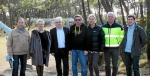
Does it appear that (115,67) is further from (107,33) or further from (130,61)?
(107,33)

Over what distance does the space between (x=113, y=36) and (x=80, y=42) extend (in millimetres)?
891

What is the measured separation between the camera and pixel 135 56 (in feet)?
19.7

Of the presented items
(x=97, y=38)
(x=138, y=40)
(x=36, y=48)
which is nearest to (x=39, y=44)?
(x=36, y=48)

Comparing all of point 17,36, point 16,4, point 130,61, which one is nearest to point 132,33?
point 130,61

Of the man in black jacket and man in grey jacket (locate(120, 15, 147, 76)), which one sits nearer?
man in grey jacket (locate(120, 15, 147, 76))

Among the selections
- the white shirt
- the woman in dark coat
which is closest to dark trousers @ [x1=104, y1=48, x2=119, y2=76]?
the white shirt

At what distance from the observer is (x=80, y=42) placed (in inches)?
240

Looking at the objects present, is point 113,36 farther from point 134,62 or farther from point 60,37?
point 60,37

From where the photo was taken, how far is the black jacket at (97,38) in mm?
6074

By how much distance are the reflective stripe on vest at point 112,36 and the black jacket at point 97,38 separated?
15 centimetres

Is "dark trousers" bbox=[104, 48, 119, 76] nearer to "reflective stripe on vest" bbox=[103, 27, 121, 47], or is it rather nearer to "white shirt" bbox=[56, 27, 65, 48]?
"reflective stripe on vest" bbox=[103, 27, 121, 47]

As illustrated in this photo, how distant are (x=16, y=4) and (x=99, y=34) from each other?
31072 mm

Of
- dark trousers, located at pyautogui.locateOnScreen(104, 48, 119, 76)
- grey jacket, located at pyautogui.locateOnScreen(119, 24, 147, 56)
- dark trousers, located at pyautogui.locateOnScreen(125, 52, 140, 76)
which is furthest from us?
dark trousers, located at pyautogui.locateOnScreen(104, 48, 119, 76)

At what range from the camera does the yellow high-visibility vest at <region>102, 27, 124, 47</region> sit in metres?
6.12
